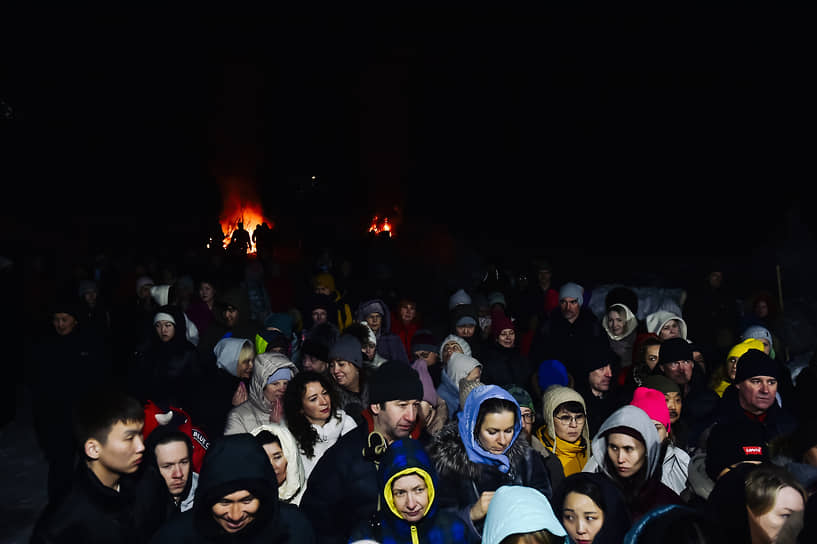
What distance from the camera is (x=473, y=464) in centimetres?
353

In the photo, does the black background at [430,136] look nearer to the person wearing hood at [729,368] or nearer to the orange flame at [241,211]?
the orange flame at [241,211]

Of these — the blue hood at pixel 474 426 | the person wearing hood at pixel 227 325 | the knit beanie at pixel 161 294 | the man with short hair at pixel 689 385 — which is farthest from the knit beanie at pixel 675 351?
the knit beanie at pixel 161 294

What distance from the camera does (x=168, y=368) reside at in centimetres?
592

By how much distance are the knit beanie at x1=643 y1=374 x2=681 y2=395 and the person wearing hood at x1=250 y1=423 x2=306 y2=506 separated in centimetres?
240

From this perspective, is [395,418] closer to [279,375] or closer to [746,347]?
[279,375]

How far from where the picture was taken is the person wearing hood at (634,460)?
3.40 m

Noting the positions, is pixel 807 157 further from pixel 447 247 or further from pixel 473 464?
pixel 473 464

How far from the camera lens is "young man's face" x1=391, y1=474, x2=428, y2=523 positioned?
2.98 metres

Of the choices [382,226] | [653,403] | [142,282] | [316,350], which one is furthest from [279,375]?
[382,226]

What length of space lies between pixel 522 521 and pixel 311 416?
6.44 feet

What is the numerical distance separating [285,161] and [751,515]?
80.1ft

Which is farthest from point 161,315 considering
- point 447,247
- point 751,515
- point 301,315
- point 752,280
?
point 447,247

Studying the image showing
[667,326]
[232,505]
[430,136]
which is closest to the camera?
[232,505]

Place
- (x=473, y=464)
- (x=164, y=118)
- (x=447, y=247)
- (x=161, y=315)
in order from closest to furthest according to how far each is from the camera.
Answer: (x=473, y=464) → (x=161, y=315) → (x=447, y=247) → (x=164, y=118)
